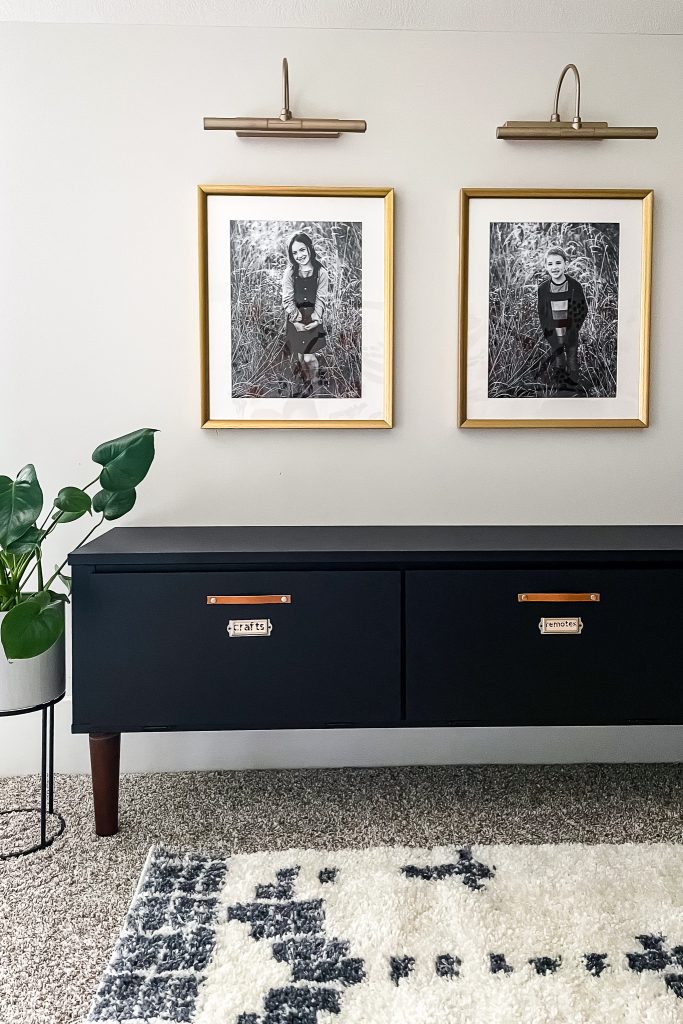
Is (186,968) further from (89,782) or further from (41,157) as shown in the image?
(41,157)

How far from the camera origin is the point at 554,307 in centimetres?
244

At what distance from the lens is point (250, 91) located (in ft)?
7.79

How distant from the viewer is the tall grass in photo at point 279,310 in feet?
7.88

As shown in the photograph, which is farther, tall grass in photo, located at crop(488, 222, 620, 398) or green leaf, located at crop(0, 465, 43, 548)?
tall grass in photo, located at crop(488, 222, 620, 398)

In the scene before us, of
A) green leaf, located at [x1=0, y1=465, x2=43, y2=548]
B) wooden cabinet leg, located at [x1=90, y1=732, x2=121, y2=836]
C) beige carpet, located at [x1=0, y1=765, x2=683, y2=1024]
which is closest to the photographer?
beige carpet, located at [x1=0, y1=765, x2=683, y2=1024]

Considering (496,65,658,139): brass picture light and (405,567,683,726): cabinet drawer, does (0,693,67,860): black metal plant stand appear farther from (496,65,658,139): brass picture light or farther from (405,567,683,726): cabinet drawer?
(496,65,658,139): brass picture light

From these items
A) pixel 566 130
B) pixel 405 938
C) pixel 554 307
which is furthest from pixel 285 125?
pixel 405 938

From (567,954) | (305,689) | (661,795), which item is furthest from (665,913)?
(305,689)

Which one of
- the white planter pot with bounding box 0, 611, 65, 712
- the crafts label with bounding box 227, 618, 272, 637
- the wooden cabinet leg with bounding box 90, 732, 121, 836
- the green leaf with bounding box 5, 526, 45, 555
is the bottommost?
the wooden cabinet leg with bounding box 90, 732, 121, 836

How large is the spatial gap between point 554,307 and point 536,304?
54mm

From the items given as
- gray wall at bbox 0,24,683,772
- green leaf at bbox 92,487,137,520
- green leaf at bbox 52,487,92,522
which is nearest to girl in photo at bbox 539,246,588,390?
gray wall at bbox 0,24,683,772

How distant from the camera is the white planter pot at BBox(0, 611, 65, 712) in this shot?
80.3 inches

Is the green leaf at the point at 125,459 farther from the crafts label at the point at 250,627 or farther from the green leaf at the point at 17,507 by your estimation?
the crafts label at the point at 250,627

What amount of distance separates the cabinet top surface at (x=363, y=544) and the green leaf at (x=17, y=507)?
0.49 ft
